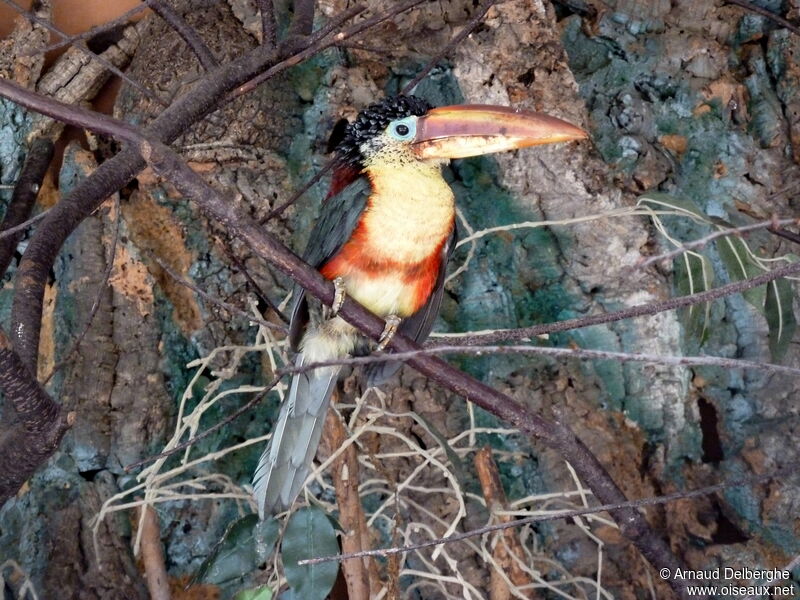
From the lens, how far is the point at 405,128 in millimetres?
1770

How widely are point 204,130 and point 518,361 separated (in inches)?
40.4

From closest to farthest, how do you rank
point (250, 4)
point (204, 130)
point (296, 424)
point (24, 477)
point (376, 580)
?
point (24, 477) → point (296, 424) → point (376, 580) → point (204, 130) → point (250, 4)

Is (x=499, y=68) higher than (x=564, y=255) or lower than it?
higher

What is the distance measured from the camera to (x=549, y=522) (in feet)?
7.18

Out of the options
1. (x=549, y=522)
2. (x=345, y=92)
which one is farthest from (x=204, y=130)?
(x=549, y=522)

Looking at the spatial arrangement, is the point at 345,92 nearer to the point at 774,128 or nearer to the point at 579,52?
the point at 579,52

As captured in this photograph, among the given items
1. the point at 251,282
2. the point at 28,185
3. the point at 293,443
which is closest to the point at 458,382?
the point at 293,443

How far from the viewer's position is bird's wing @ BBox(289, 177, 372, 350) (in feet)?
5.59

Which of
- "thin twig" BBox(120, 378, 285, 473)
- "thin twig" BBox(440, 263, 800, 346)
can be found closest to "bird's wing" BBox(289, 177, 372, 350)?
"thin twig" BBox(120, 378, 285, 473)

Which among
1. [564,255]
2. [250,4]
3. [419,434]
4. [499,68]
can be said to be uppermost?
[250,4]

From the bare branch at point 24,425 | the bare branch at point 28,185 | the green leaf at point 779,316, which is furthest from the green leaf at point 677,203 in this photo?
the bare branch at point 28,185

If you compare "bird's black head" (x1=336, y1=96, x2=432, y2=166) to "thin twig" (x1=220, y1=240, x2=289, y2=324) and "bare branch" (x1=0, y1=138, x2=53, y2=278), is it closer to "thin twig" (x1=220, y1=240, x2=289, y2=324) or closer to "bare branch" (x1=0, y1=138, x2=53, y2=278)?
"thin twig" (x1=220, y1=240, x2=289, y2=324)

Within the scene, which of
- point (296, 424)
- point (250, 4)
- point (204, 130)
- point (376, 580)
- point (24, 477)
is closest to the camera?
point (24, 477)

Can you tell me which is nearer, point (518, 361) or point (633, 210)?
point (633, 210)
